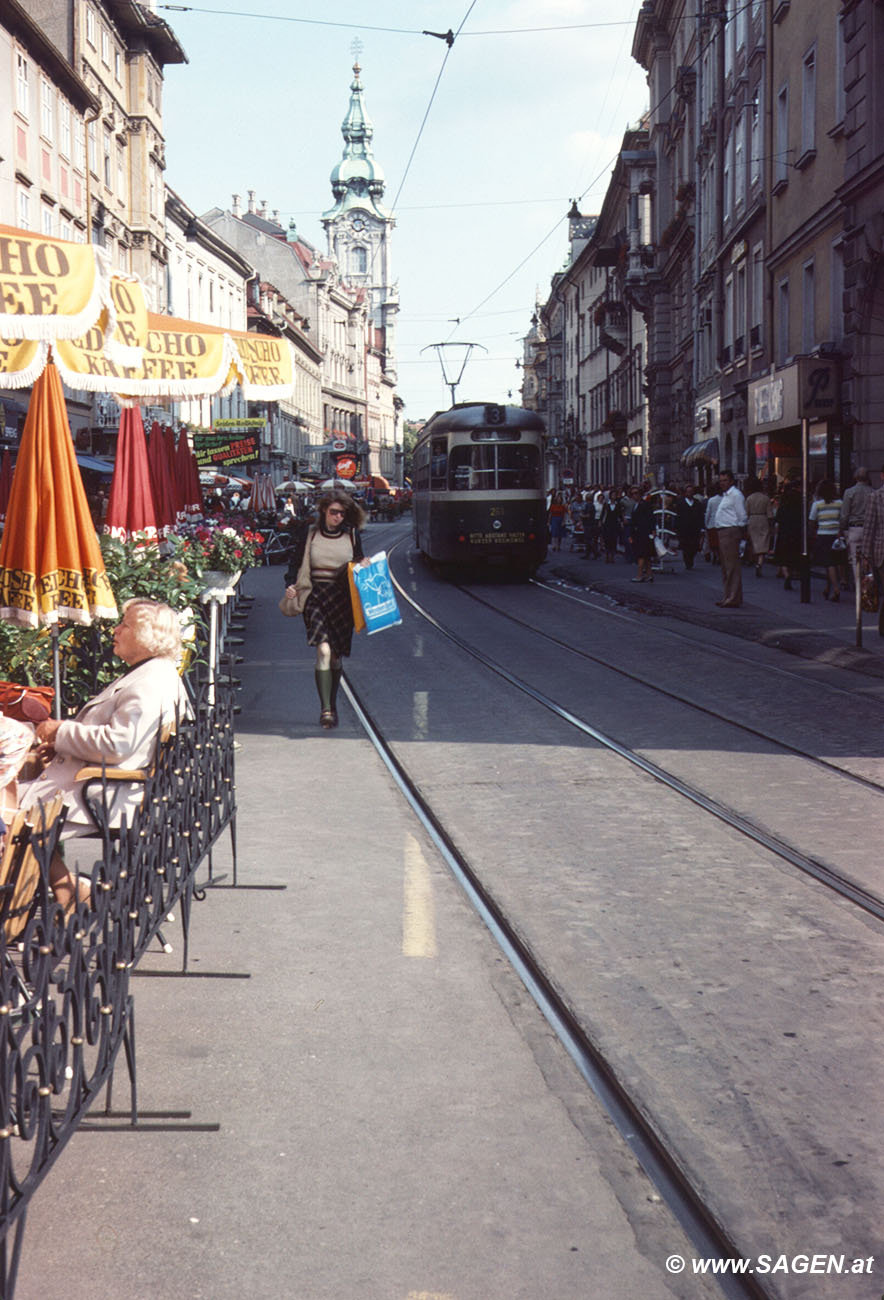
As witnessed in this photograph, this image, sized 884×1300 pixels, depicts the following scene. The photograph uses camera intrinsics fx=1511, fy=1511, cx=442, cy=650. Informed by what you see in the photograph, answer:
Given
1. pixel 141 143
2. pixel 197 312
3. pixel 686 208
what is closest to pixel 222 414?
pixel 197 312

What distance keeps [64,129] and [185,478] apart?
88.3 ft

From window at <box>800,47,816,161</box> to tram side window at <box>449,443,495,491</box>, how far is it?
27.0ft

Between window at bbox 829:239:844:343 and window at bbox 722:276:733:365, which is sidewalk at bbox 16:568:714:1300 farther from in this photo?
window at bbox 722:276:733:365

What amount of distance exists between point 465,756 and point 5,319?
4.32 meters

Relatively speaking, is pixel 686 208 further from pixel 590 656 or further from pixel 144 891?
pixel 144 891

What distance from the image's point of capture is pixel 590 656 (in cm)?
1595

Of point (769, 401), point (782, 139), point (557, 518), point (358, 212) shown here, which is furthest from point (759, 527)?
point (358, 212)

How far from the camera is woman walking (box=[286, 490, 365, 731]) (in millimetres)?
11375

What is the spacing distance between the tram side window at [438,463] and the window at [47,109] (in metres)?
15.7

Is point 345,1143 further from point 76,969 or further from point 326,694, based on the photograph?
point 326,694

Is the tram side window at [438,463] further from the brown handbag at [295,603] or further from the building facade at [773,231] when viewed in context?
the brown handbag at [295,603]

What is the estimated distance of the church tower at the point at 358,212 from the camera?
164 meters

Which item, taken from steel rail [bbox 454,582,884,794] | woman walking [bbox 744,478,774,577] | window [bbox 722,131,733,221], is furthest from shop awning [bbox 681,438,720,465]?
steel rail [bbox 454,582,884,794]

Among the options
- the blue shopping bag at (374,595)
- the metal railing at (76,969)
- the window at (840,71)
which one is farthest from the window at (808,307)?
the metal railing at (76,969)
